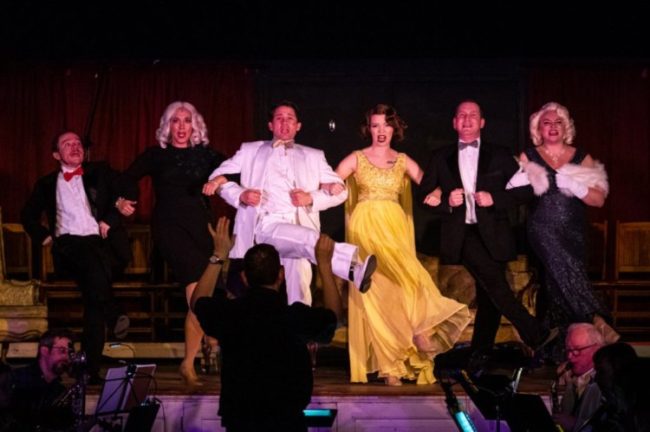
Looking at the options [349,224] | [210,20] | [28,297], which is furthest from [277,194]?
[210,20]

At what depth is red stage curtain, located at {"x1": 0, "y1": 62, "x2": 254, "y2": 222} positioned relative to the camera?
11.5 meters

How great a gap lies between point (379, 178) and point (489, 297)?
1.00 meters

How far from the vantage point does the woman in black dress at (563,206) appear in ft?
26.3

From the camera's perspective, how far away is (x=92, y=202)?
8.15 meters

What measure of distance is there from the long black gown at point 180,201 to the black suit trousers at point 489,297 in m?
1.64

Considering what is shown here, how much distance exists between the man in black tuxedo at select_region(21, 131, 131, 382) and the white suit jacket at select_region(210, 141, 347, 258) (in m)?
0.79

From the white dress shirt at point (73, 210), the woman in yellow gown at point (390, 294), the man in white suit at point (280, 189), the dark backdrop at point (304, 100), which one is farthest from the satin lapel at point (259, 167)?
the dark backdrop at point (304, 100)

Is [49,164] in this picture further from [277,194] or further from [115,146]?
[277,194]

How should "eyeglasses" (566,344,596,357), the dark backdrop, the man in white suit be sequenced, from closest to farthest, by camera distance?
"eyeglasses" (566,344,596,357) < the man in white suit < the dark backdrop

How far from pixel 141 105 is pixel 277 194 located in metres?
3.98

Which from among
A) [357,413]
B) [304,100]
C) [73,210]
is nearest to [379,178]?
[357,413]

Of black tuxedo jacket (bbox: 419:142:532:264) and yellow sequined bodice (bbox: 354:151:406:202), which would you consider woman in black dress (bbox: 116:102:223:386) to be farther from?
black tuxedo jacket (bbox: 419:142:532:264)

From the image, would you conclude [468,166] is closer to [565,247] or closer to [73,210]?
[565,247]

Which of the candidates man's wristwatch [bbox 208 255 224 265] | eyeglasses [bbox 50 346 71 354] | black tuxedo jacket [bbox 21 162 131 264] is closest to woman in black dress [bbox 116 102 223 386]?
black tuxedo jacket [bbox 21 162 131 264]
